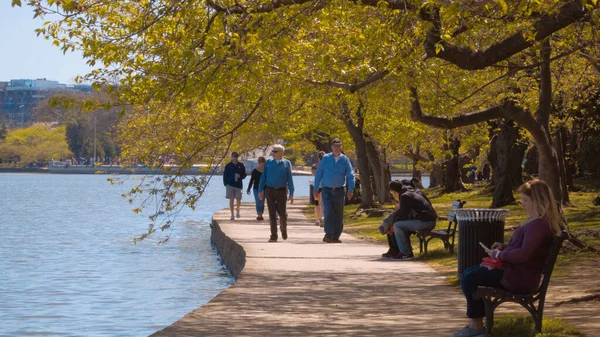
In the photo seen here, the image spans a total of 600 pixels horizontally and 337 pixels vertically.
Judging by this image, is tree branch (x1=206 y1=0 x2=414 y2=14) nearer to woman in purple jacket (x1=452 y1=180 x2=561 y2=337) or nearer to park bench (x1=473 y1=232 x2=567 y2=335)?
woman in purple jacket (x1=452 y1=180 x2=561 y2=337)

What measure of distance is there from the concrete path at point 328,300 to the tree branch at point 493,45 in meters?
2.89

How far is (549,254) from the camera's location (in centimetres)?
875

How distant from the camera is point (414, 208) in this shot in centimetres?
1698

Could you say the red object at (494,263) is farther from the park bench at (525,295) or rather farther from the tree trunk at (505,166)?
the tree trunk at (505,166)

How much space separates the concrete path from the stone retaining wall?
0.66 ft

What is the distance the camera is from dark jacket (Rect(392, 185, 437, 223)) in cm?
1686

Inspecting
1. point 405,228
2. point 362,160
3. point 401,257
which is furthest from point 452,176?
point 405,228

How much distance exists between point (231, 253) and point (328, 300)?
793 cm

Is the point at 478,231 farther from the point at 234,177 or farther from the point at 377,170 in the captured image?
the point at 377,170

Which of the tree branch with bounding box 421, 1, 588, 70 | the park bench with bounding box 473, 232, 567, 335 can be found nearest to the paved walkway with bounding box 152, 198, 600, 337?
the park bench with bounding box 473, 232, 567, 335

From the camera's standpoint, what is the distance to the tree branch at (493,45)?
45.5ft

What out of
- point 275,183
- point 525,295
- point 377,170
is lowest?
point 525,295

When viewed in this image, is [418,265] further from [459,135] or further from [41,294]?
[459,135]

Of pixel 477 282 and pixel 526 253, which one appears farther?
pixel 477 282
